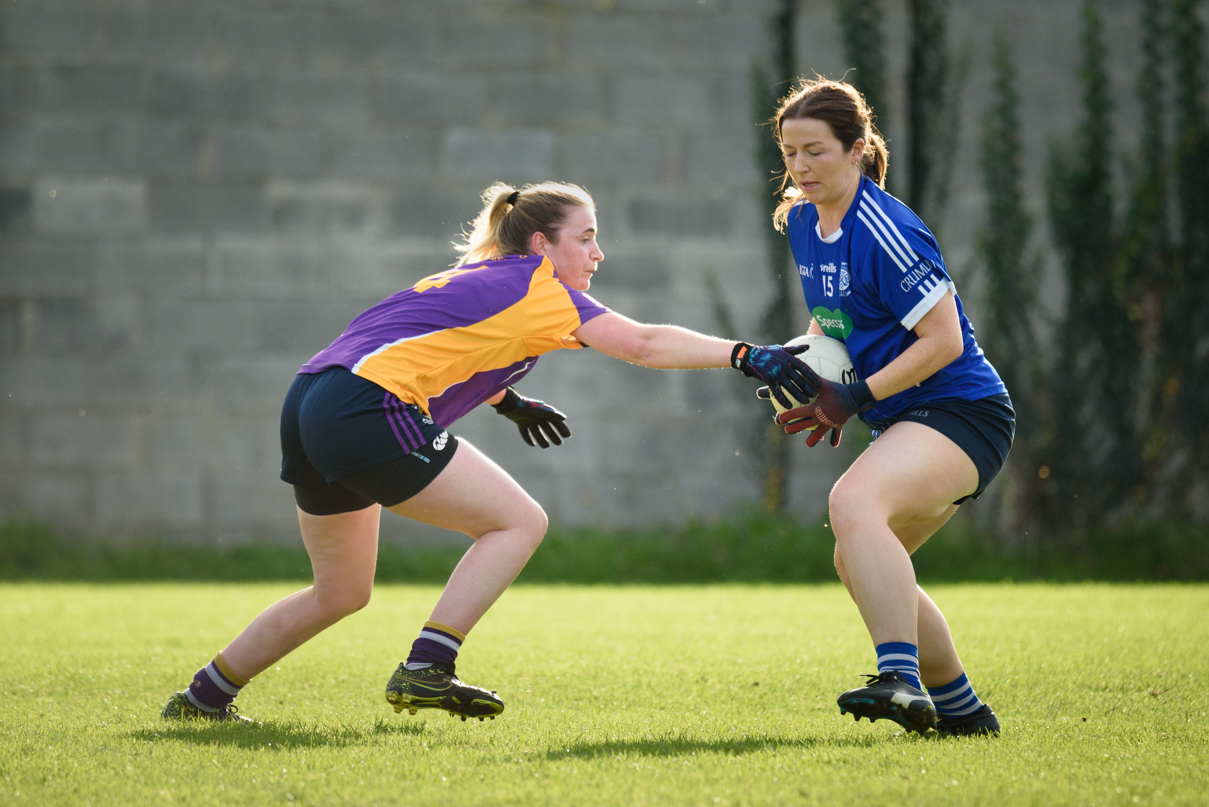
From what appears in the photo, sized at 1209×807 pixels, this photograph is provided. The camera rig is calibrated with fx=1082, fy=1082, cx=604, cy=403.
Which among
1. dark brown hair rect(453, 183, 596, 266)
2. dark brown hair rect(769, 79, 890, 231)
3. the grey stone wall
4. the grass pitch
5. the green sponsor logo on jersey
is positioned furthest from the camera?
the grey stone wall

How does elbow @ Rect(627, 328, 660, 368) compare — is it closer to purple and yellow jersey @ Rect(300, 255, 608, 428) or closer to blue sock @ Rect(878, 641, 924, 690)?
purple and yellow jersey @ Rect(300, 255, 608, 428)

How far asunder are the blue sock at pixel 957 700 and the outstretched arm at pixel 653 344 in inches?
44.6

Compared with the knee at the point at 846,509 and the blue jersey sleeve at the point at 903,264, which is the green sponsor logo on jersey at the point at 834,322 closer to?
the blue jersey sleeve at the point at 903,264

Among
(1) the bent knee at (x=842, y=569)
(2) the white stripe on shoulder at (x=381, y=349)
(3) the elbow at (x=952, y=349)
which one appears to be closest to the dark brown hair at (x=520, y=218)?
(2) the white stripe on shoulder at (x=381, y=349)

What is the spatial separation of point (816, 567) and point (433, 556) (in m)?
2.75

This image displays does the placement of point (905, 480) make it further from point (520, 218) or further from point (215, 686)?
point (215, 686)

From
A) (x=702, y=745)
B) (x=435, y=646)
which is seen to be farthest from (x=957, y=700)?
(x=435, y=646)

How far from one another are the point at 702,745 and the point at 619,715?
52cm

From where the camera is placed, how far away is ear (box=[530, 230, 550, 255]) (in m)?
3.45

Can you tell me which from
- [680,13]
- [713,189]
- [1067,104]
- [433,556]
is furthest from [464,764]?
[1067,104]

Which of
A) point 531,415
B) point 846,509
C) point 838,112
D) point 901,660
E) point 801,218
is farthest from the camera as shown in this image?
point 531,415

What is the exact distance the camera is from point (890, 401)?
3.26 metres

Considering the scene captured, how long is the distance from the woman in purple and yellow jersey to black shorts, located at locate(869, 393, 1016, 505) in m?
0.40

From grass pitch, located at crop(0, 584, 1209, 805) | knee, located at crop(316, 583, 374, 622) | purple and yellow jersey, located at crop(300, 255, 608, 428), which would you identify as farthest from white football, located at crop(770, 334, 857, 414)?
knee, located at crop(316, 583, 374, 622)
